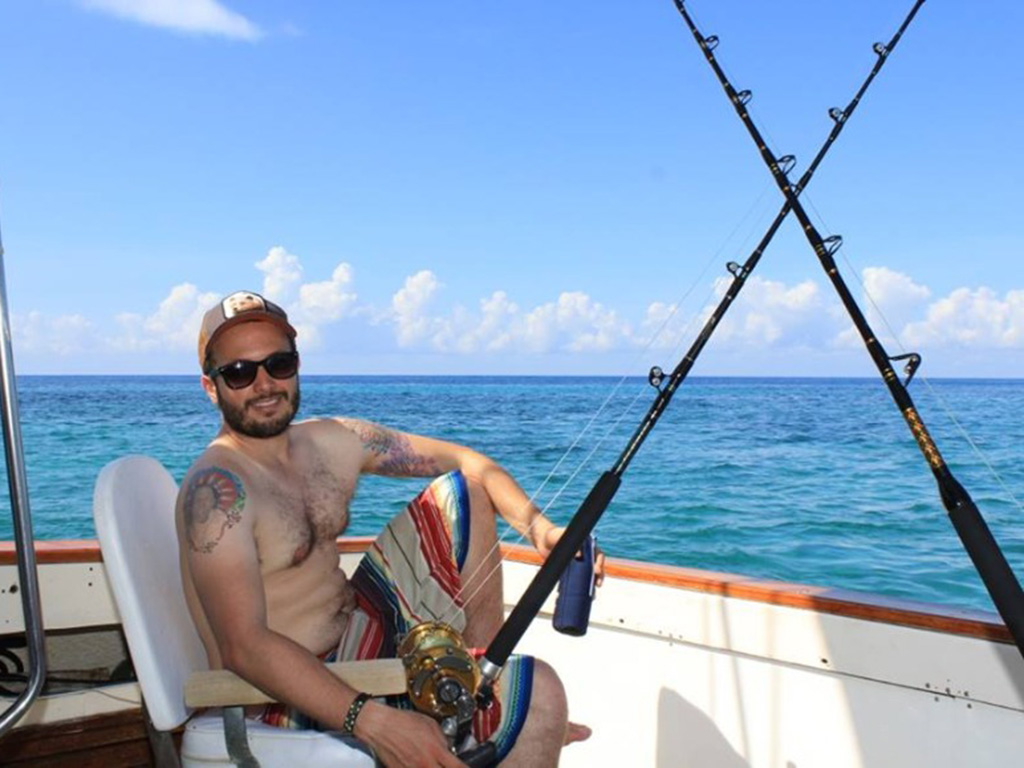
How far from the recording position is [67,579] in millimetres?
2637

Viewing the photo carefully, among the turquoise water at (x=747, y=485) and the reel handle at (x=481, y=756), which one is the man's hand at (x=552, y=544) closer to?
the reel handle at (x=481, y=756)

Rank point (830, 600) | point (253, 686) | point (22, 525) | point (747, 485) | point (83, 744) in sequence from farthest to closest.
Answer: point (747, 485)
point (83, 744)
point (830, 600)
point (253, 686)
point (22, 525)

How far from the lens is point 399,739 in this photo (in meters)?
1.60

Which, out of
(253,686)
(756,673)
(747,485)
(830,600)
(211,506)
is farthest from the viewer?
(747,485)

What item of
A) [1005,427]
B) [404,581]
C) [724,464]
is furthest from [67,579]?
[1005,427]

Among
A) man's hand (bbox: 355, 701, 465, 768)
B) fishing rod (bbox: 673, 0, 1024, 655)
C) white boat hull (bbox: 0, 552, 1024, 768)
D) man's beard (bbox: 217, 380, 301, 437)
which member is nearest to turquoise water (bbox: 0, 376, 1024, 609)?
fishing rod (bbox: 673, 0, 1024, 655)

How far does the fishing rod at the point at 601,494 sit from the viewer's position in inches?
70.4

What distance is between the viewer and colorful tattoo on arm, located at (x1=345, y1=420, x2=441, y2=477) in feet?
7.34

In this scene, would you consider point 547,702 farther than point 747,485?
No

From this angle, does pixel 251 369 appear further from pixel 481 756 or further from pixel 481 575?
pixel 481 756

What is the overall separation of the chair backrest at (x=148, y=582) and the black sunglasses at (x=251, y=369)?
22 centimetres

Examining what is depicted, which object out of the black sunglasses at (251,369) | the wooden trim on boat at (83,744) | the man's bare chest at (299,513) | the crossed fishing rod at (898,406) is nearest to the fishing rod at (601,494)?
the crossed fishing rod at (898,406)

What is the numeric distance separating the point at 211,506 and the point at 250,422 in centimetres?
27

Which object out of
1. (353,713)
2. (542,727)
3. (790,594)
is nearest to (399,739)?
(353,713)
